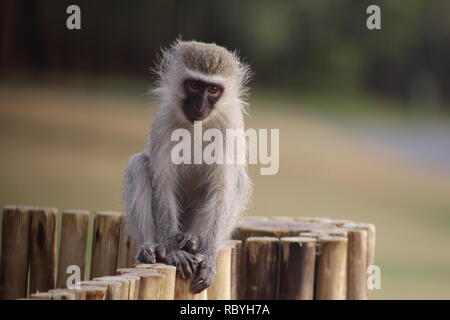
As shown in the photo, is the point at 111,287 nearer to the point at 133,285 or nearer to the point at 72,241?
the point at 133,285

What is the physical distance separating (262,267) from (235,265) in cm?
18

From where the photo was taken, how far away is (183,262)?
13.6ft

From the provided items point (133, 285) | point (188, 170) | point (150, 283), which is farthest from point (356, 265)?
point (133, 285)

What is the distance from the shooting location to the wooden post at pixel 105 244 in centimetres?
488

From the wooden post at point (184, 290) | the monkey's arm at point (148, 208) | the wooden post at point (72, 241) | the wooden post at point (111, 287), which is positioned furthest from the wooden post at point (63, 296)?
the wooden post at point (72, 241)

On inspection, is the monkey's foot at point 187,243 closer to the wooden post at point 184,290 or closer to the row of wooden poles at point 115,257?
the wooden post at point 184,290

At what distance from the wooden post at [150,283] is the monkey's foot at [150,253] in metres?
0.55

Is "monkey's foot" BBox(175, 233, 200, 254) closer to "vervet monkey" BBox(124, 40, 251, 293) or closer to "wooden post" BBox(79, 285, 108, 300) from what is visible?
"vervet monkey" BBox(124, 40, 251, 293)

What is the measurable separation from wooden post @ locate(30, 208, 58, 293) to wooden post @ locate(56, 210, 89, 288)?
0.06 m

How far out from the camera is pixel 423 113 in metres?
9.45

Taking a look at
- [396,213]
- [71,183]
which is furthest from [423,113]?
[71,183]

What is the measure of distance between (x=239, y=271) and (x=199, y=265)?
80 centimetres

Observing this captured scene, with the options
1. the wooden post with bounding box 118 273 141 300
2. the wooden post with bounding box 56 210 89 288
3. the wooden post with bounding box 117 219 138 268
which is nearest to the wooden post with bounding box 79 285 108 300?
the wooden post with bounding box 118 273 141 300

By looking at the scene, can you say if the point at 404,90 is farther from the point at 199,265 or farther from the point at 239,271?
the point at 199,265
